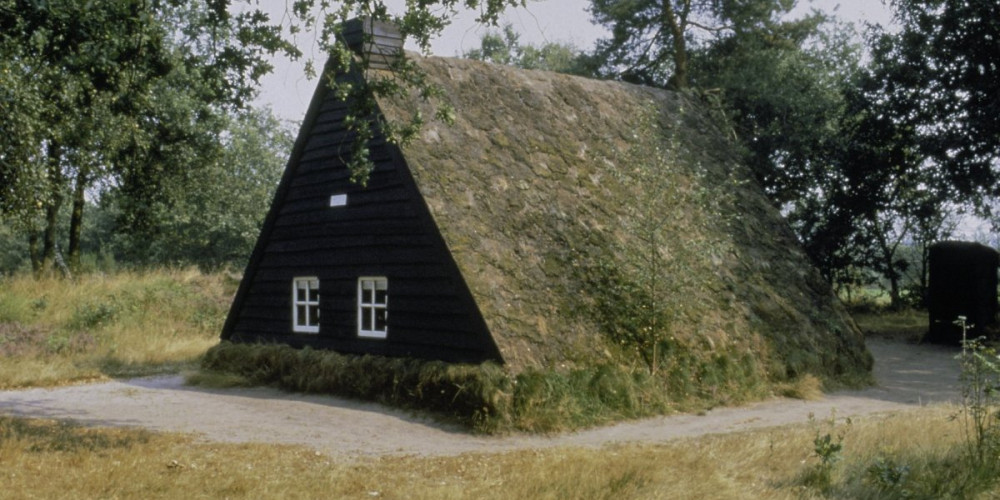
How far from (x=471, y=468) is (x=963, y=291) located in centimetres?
2123

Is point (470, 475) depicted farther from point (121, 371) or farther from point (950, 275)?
point (950, 275)

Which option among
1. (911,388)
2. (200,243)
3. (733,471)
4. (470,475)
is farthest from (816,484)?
(200,243)

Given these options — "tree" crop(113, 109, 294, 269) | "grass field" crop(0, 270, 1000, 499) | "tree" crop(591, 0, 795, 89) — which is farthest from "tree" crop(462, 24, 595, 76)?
"grass field" crop(0, 270, 1000, 499)

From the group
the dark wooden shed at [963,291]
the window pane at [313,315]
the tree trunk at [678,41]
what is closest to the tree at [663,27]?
the tree trunk at [678,41]

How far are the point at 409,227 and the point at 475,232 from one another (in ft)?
4.31

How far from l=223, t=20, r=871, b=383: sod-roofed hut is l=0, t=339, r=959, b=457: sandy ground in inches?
48.5

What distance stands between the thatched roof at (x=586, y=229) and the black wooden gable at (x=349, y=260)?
0.57m

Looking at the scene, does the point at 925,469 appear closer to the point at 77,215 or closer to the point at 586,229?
the point at 586,229

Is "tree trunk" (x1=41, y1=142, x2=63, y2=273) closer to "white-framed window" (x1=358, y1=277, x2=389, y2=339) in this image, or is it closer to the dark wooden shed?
"white-framed window" (x1=358, y1=277, x2=389, y2=339)

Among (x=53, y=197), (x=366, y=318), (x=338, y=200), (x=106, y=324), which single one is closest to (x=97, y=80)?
(x=338, y=200)

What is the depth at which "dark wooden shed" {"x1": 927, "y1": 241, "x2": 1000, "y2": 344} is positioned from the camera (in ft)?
88.5

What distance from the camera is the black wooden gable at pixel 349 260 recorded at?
49.5 ft

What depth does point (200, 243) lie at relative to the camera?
181ft

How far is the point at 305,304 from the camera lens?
→ 18328mm
